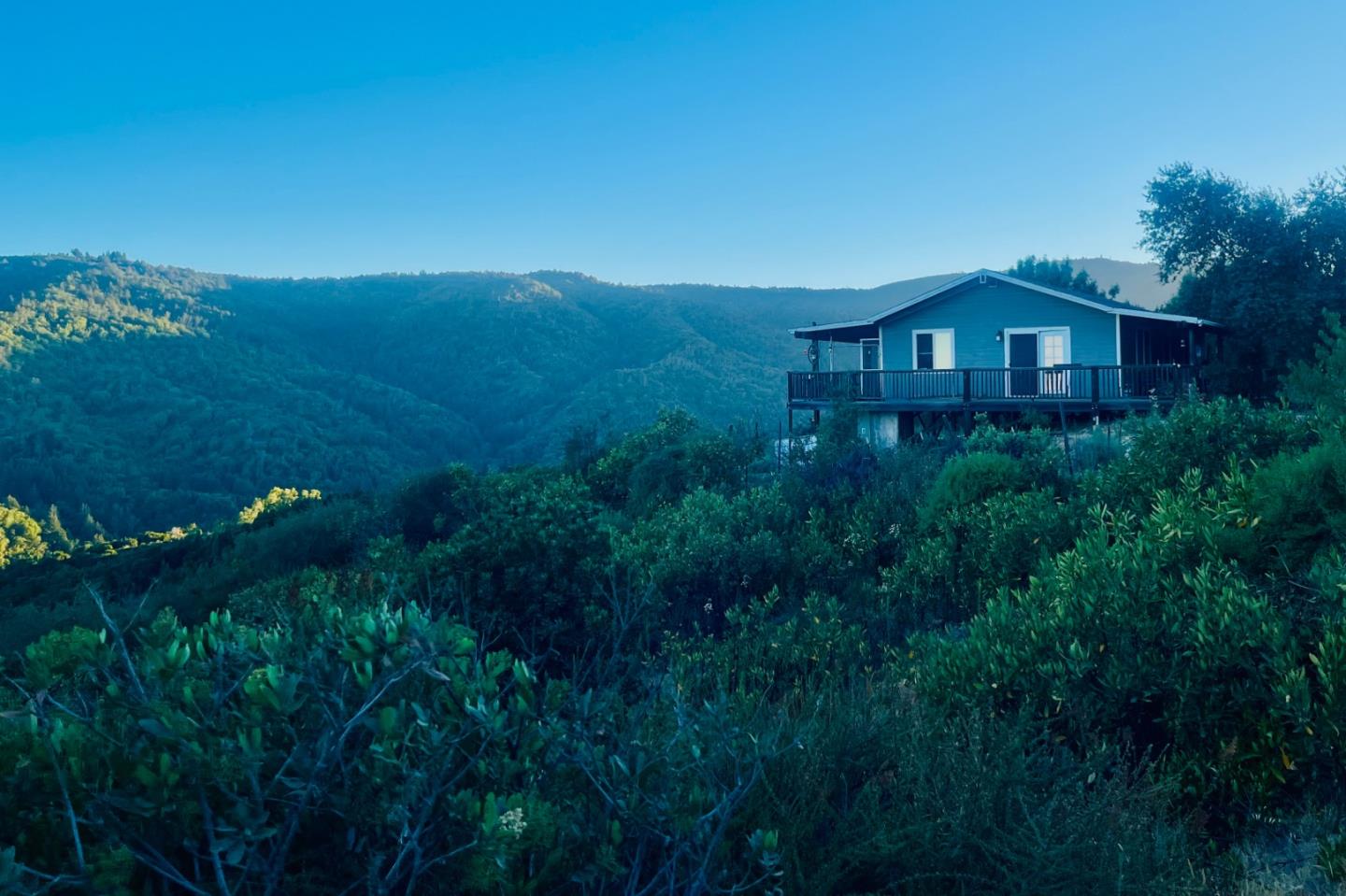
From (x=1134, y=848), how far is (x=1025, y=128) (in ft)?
99.2

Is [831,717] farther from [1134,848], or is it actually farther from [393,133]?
[393,133]

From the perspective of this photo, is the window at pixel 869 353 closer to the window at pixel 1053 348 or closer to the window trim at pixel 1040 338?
the window trim at pixel 1040 338

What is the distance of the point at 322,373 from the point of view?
8131cm

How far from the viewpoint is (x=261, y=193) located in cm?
10875

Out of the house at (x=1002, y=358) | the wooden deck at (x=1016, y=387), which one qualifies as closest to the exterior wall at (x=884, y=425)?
the house at (x=1002, y=358)

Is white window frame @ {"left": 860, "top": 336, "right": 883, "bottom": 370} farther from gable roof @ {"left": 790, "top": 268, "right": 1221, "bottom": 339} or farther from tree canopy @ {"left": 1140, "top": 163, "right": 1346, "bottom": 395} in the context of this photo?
tree canopy @ {"left": 1140, "top": 163, "right": 1346, "bottom": 395}

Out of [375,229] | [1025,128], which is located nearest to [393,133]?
[375,229]

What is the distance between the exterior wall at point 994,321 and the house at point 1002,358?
3 centimetres

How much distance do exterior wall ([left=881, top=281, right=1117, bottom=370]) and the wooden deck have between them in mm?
2283

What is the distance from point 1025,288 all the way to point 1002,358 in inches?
77.5

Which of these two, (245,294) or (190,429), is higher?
(245,294)

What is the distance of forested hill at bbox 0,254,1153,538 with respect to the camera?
2350 inches

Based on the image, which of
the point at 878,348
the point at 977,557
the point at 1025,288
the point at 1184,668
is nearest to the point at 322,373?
the point at 878,348

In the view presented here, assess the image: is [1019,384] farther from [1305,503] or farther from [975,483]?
[1305,503]
